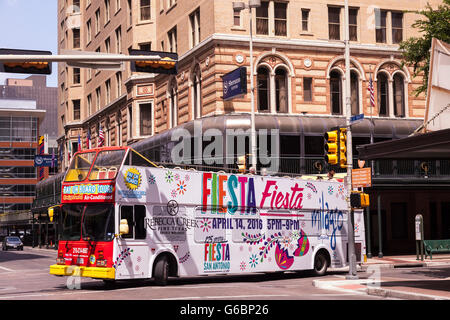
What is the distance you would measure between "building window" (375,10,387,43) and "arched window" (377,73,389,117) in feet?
8.14

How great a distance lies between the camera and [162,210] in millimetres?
22359

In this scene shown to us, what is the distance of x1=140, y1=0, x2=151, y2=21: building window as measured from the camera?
53784 mm

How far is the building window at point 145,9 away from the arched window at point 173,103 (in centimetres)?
775

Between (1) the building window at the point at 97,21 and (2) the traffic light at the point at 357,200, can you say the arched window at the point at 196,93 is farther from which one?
(1) the building window at the point at 97,21

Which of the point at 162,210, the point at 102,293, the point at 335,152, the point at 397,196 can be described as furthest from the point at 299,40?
the point at 102,293

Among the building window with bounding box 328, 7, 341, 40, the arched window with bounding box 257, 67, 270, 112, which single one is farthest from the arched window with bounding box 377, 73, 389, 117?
the arched window with bounding box 257, 67, 270, 112

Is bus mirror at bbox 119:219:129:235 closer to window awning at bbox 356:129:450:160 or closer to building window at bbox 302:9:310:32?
window awning at bbox 356:129:450:160

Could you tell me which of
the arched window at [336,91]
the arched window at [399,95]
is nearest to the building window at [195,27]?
the arched window at [336,91]

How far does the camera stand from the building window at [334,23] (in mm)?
45062

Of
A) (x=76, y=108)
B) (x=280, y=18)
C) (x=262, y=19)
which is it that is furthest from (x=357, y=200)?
(x=76, y=108)

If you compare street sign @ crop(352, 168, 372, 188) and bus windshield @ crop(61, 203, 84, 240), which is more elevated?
street sign @ crop(352, 168, 372, 188)

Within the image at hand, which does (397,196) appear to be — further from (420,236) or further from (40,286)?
(40,286)
